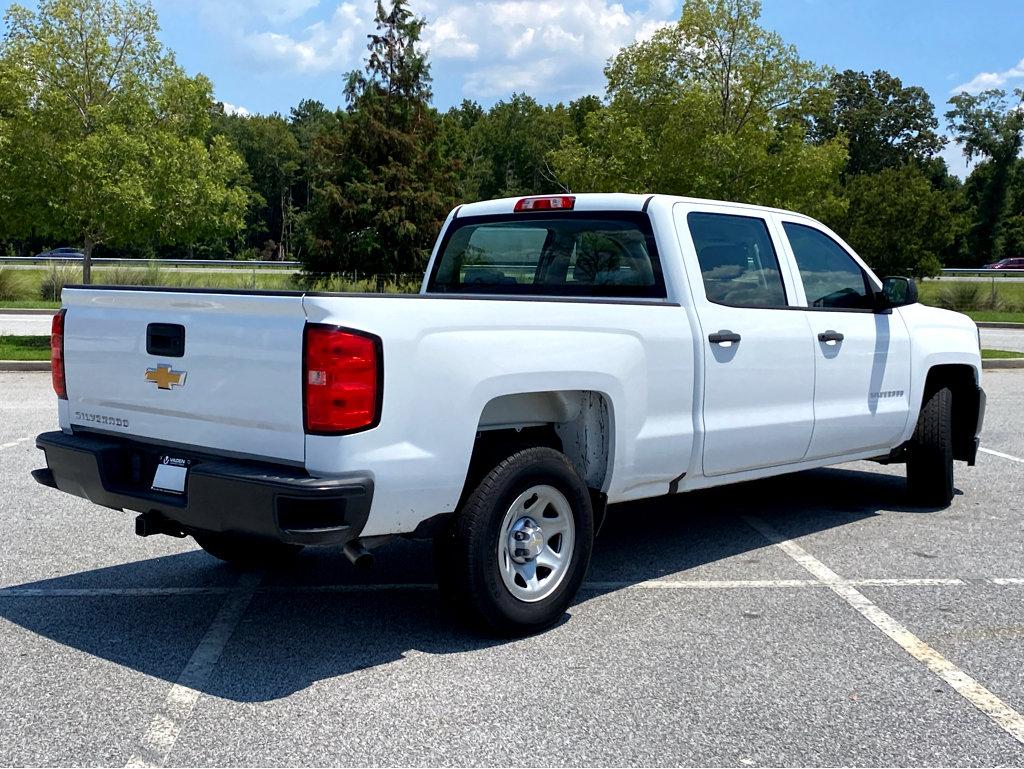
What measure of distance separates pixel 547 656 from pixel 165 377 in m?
1.98

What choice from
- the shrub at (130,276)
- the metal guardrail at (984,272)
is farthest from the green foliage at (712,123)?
the metal guardrail at (984,272)

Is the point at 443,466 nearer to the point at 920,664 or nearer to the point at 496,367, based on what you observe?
the point at 496,367

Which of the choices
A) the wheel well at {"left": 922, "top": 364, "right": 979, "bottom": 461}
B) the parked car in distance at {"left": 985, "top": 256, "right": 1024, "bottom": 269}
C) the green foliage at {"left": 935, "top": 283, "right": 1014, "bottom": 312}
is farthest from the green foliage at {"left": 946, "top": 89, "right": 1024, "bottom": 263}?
the wheel well at {"left": 922, "top": 364, "right": 979, "bottom": 461}

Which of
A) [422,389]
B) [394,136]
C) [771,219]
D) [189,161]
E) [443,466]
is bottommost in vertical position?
[443,466]

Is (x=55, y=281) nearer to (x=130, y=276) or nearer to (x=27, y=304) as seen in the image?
(x=130, y=276)

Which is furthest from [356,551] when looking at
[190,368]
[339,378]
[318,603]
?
[318,603]

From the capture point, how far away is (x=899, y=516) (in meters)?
7.39

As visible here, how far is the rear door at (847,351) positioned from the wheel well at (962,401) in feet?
2.36

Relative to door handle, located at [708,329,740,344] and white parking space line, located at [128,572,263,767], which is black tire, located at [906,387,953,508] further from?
white parking space line, located at [128,572,263,767]

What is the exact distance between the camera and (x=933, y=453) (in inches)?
290

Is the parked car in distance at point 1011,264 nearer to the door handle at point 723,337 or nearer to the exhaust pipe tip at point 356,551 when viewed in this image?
the door handle at point 723,337

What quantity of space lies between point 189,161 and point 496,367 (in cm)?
1820

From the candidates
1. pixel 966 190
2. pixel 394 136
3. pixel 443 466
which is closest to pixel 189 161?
pixel 443 466

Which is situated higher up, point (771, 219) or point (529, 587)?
point (771, 219)
